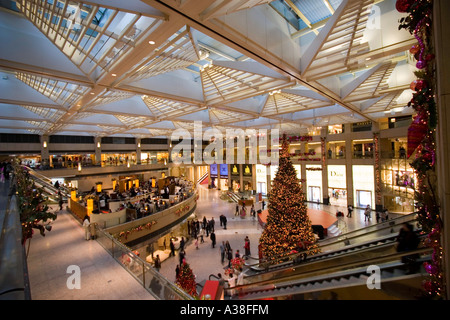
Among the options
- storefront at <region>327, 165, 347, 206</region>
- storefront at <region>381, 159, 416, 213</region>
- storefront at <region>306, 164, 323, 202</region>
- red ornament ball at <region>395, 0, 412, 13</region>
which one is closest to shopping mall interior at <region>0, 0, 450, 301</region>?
red ornament ball at <region>395, 0, 412, 13</region>

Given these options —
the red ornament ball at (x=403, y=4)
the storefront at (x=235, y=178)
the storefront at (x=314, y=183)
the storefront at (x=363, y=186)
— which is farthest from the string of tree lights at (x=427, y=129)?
the storefront at (x=235, y=178)

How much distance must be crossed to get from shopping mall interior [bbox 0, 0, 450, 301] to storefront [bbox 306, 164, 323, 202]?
5.02 m

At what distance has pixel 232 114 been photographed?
18.8 metres

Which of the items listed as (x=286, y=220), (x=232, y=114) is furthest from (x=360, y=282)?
(x=232, y=114)

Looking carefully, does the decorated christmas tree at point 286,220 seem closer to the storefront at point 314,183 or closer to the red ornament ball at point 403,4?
the red ornament ball at point 403,4

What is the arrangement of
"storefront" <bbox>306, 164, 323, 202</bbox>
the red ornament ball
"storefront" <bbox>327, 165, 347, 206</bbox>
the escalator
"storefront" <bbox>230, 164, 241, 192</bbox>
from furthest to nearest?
"storefront" <bbox>230, 164, 241, 192</bbox> → "storefront" <bbox>306, 164, 323, 202</bbox> → "storefront" <bbox>327, 165, 347, 206</bbox> → the escalator → the red ornament ball

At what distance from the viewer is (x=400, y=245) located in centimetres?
361

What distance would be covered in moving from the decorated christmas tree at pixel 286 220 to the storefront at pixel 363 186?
16.3 meters

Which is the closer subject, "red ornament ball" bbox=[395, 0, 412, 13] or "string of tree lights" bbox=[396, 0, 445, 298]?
"string of tree lights" bbox=[396, 0, 445, 298]

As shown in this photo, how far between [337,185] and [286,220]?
17.9 m

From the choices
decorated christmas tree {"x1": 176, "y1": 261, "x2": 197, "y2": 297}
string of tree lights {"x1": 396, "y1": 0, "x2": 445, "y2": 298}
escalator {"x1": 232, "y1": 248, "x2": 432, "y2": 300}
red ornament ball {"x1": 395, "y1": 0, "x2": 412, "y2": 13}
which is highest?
red ornament ball {"x1": 395, "y1": 0, "x2": 412, "y2": 13}

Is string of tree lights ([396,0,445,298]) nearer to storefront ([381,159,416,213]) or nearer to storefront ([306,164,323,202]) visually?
storefront ([381,159,416,213])

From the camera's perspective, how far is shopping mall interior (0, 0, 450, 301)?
2807mm

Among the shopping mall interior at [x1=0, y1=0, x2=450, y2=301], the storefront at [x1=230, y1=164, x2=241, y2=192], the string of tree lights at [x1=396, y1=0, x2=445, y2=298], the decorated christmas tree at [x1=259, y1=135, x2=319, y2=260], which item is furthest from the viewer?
the storefront at [x1=230, y1=164, x2=241, y2=192]
